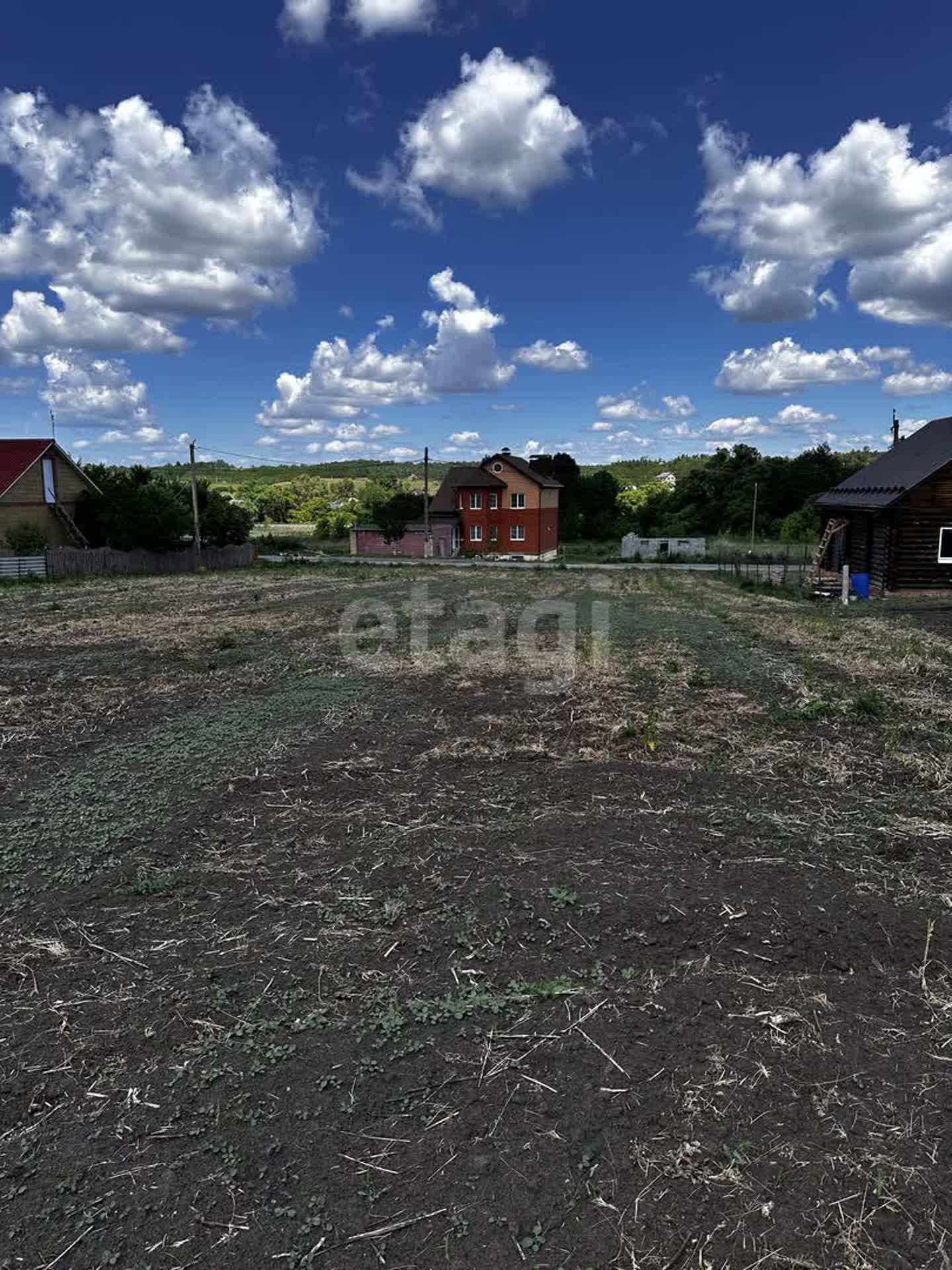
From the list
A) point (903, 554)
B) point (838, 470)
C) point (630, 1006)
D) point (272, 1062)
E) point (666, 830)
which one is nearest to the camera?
point (272, 1062)

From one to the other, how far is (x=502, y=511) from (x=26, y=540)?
29.7 metres

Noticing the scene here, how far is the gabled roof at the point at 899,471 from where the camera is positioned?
24109mm

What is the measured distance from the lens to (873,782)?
7027 millimetres

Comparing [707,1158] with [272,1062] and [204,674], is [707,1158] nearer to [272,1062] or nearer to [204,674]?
[272,1062]

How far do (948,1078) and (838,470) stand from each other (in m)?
68.3

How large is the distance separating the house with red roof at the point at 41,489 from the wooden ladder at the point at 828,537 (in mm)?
33123

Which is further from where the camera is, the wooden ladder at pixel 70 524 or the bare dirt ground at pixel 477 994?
the wooden ladder at pixel 70 524

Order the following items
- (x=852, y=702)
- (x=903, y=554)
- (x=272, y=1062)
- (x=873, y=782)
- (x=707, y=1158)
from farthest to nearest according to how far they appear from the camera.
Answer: (x=903, y=554)
(x=852, y=702)
(x=873, y=782)
(x=272, y=1062)
(x=707, y=1158)

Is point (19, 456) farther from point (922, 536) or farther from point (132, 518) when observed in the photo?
point (922, 536)

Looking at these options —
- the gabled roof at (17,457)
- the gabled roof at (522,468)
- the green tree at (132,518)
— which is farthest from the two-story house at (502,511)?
the gabled roof at (17,457)

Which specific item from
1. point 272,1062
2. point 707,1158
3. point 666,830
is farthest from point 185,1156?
point 666,830

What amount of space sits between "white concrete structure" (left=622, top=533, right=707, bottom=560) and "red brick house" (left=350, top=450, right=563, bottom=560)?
218 inches

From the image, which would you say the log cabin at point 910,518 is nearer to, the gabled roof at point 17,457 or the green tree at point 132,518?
the green tree at point 132,518

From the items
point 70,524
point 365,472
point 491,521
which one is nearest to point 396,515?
point 491,521
